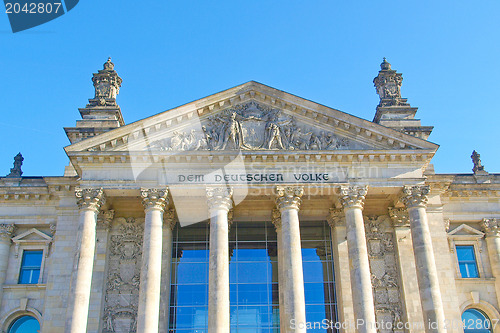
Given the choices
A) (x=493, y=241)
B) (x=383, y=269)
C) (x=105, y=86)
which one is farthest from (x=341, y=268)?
(x=105, y=86)

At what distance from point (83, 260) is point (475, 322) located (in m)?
21.1

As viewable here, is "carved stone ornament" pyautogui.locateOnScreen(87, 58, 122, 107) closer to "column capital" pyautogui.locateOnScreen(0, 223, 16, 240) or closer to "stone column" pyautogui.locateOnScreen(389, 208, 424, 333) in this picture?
"column capital" pyautogui.locateOnScreen(0, 223, 16, 240)

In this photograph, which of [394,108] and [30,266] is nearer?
[30,266]

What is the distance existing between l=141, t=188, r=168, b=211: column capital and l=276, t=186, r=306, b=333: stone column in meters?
5.78

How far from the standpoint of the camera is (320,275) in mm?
29516

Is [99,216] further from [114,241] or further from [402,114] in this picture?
[402,114]

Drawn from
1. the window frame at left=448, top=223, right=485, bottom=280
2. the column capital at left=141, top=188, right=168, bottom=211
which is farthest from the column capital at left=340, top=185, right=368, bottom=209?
the column capital at left=141, top=188, right=168, bottom=211

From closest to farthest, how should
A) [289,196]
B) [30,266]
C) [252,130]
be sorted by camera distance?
[289,196], [252,130], [30,266]

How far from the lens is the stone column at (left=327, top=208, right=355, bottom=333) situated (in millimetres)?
27520

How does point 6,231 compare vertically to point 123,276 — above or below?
above

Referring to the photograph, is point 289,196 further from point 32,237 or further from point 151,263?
point 32,237

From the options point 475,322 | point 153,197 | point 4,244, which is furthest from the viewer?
point 4,244

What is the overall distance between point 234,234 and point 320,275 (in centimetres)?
533

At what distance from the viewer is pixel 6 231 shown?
30.3 m
